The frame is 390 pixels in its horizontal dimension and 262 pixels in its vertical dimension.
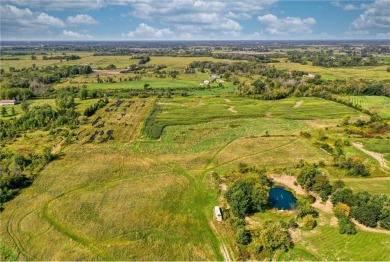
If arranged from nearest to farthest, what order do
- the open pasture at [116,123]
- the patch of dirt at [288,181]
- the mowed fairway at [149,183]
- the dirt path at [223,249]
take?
the dirt path at [223,249] < the mowed fairway at [149,183] < the patch of dirt at [288,181] < the open pasture at [116,123]

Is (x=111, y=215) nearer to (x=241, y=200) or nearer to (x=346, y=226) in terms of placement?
(x=241, y=200)

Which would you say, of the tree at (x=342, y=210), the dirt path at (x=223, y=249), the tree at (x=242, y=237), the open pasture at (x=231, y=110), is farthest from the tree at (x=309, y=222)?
the open pasture at (x=231, y=110)

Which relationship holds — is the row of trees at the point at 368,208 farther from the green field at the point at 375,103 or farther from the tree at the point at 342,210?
the green field at the point at 375,103

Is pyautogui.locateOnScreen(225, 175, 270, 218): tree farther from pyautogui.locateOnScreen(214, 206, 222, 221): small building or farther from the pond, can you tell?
the pond

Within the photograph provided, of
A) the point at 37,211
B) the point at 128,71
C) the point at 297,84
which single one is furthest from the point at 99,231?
the point at 128,71

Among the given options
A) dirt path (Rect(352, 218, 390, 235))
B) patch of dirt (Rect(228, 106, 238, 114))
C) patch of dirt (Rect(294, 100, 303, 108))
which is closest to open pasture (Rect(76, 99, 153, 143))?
patch of dirt (Rect(228, 106, 238, 114))

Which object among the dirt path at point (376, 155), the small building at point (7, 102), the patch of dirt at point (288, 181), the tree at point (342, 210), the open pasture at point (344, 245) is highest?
the small building at point (7, 102)

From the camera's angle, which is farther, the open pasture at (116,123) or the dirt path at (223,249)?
the open pasture at (116,123)
